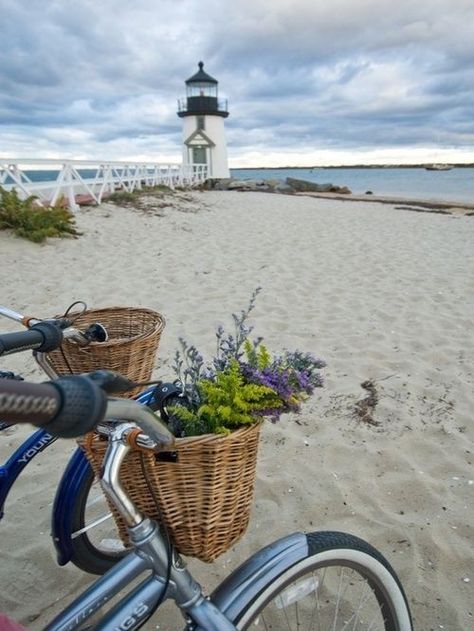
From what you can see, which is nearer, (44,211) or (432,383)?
(432,383)

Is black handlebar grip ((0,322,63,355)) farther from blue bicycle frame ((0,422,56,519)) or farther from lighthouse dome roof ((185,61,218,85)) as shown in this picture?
lighthouse dome roof ((185,61,218,85))

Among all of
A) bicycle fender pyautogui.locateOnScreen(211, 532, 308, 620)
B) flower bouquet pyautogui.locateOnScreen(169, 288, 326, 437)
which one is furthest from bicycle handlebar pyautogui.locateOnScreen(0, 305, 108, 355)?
→ bicycle fender pyautogui.locateOnScreen(211, 532, 308, 620)

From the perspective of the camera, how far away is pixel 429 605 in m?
1.77

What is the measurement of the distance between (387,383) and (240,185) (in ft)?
80.3

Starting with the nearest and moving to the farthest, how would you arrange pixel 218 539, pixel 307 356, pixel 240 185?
pixel 218 539 < pixel 307 356 < pixel 240 185

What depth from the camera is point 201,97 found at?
27922 mm

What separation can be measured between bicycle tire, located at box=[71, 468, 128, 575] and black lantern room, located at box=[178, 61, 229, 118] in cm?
2867

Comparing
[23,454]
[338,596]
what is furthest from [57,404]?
[338,596]

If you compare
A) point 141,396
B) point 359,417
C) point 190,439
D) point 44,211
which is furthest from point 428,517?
point 44,211

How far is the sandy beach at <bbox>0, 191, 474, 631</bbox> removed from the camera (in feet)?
6.49

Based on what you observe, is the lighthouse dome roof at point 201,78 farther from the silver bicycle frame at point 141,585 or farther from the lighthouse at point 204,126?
the silver bicycle frame at point 141,585

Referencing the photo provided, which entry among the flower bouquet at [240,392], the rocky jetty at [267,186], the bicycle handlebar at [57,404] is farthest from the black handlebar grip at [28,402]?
the rocky jetty at [267,186]

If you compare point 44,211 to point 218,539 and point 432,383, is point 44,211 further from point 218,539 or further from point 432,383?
point 218,539

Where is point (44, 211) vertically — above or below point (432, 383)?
above
